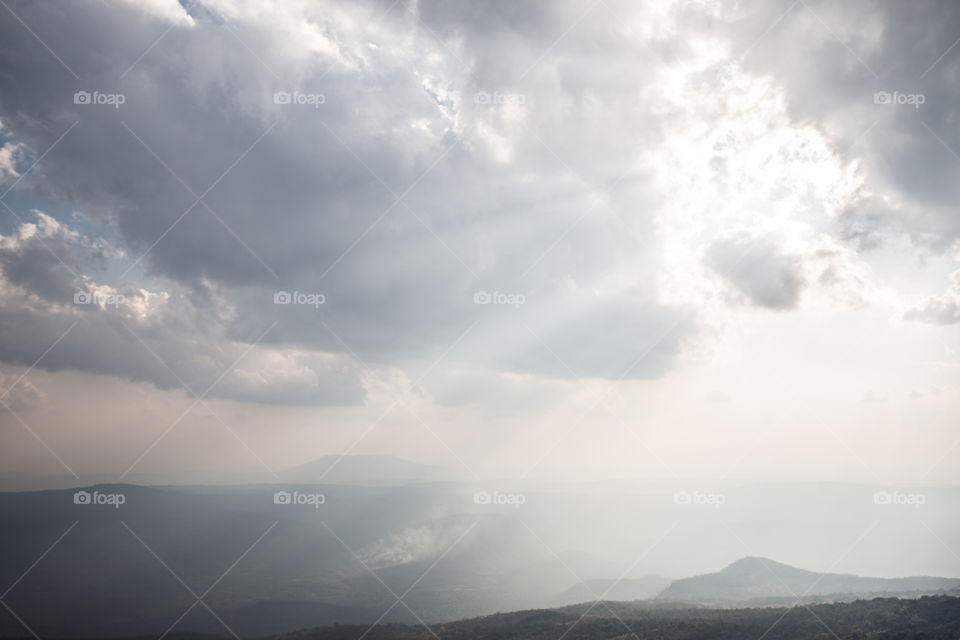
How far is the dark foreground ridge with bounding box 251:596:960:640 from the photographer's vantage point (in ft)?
174

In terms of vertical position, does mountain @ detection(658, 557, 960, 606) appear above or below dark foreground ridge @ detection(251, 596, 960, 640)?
below

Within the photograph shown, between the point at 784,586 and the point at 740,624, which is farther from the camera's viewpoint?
the point at 784,586

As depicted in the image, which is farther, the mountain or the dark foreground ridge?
the mountain

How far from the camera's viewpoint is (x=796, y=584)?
18375cm

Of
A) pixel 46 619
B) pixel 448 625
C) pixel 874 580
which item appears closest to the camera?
pixel 448 625

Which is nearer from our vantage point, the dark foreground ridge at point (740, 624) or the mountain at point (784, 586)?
the dark foreground ridge at point (740, 624)

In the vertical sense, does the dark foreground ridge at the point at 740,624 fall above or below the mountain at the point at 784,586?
above

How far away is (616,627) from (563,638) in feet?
29.8

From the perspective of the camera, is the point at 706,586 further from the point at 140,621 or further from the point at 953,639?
the point at 140,621

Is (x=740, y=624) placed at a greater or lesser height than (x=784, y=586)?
greater

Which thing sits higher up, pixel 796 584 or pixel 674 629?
pixel 674 629

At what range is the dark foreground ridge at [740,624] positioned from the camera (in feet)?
174

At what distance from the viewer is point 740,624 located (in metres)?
65.9

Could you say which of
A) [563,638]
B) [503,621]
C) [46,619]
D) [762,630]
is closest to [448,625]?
[503,621]
